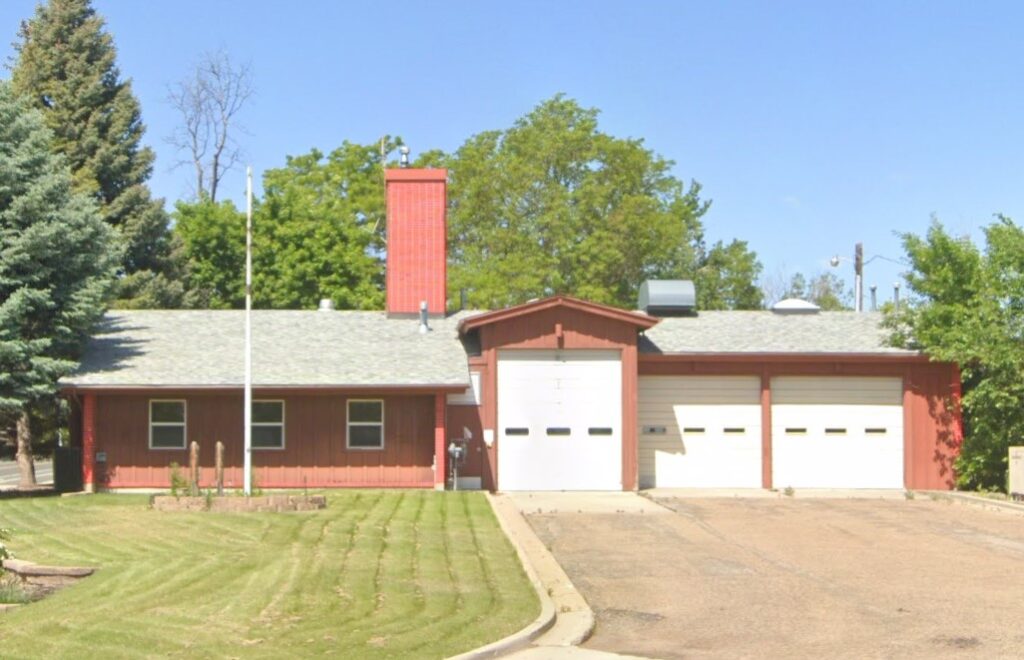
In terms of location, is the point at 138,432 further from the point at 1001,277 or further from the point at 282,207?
the point at 282,207

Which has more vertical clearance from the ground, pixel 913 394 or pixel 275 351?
pixel 275 351

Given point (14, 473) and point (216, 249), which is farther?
point (216, 249)

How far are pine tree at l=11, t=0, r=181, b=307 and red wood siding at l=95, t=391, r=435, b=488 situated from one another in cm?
1449

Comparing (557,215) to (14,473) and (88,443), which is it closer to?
(14,473)

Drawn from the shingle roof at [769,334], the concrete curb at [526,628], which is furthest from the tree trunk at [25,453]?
the concrete curb at [526,628]

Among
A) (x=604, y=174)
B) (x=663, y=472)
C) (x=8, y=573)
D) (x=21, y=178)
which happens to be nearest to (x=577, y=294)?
(x=604, y=174)

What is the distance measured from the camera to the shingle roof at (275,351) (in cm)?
2750

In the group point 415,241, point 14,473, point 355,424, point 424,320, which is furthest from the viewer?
point 14,473

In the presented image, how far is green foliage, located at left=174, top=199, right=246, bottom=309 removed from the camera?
5031 cm

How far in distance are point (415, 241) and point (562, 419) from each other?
6.25 meters

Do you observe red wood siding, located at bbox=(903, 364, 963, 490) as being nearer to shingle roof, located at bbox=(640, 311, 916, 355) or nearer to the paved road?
shingle roof, located at bbox=(640, 311, 916, 355)

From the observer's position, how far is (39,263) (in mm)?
26969

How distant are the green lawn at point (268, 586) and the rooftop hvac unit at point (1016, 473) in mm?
11318

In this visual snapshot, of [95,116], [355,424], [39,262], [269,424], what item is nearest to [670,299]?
[355,424]
